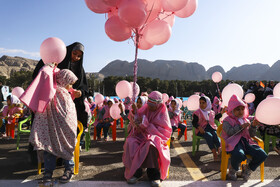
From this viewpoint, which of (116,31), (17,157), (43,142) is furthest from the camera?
(17,157)

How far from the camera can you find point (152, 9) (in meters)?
3.70

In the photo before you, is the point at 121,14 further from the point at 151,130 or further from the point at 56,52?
the point at 151,130

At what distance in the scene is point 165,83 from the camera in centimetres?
5366

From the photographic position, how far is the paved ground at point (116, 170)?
2.79 metres

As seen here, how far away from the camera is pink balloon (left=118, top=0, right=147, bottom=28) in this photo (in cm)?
303

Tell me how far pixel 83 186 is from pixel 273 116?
2.78 metres

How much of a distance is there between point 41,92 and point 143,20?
6.35ft

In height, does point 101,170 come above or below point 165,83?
below

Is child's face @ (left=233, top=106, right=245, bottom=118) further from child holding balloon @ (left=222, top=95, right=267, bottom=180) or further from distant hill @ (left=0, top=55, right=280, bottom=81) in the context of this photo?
distant hill @ (left=0, top=55, right=280, bottom=81)

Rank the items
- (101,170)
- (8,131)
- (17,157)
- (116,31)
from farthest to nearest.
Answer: (8,131)
(17,157)
(116,31)
(101,170)

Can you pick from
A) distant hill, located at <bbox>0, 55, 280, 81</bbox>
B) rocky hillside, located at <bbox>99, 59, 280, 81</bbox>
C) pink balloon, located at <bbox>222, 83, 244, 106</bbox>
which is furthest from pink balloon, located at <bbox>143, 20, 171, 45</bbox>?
distant hill, located at <bbox>0, 55, 280, 81</bbox>

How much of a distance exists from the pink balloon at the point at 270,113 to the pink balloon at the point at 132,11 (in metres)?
2.29

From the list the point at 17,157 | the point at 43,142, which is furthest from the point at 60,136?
the point at 17,157

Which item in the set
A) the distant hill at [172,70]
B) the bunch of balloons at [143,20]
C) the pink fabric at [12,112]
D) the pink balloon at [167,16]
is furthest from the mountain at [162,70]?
the bunch of balloons at [143,20]
